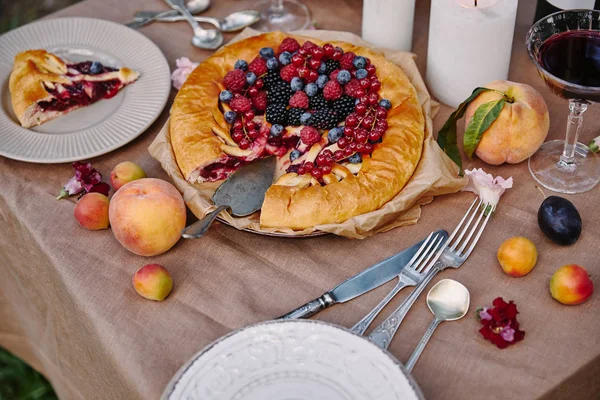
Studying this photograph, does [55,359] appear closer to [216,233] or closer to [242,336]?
[216,233]

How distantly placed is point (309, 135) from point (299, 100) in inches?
3.4

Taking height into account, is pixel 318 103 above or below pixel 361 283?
above

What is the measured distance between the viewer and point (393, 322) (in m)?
0.95

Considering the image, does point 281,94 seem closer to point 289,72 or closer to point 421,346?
point 289,72

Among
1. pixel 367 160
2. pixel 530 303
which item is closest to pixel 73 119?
pixel 367 160

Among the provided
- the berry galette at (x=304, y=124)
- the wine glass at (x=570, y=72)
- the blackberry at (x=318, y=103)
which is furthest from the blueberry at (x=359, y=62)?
the wine glass at (x=570, y=72)

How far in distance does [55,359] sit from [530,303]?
95 centimetres

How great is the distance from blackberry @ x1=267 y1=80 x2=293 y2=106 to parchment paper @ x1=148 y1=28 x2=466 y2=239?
201 mm

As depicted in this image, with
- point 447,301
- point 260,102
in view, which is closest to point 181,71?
point 260,102

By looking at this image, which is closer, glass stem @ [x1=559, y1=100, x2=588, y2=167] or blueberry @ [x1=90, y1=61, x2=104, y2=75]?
glass stem @ [x1=559, y1=100, x2=588, y2=167]

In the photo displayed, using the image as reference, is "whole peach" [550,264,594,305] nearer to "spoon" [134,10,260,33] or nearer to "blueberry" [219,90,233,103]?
"blueberry" [219,90,233,103]

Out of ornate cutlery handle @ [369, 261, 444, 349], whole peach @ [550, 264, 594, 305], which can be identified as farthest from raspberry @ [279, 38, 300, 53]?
whole peach @ [550, 264, 594, 305]

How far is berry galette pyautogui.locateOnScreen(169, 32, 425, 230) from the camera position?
→ 1.09 metres

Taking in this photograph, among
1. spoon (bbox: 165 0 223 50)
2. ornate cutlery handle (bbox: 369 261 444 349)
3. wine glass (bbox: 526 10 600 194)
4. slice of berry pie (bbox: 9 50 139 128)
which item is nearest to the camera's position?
ornate cutlery handle (bbox: 369 261 444 349)
